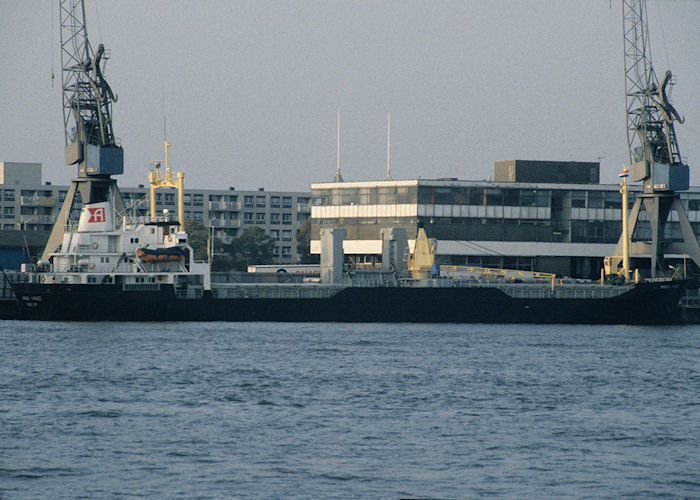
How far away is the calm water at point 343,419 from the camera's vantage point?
89.9ft

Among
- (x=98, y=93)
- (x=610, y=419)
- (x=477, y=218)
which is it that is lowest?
(x=610, y=419)

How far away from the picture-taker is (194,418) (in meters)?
35.9

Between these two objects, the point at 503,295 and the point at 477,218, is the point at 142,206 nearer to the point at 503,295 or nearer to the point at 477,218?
the point at 477,218

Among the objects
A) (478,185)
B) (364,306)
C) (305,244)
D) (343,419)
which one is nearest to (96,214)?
(364,306)

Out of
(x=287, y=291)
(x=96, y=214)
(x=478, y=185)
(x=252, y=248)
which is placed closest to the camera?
(x=96, y=214)

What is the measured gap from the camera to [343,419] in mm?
35969

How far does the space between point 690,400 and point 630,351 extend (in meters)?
19.3

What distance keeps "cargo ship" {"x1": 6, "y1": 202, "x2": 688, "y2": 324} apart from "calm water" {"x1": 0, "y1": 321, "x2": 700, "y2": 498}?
16.3m

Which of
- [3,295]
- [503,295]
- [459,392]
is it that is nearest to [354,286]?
[503,295]

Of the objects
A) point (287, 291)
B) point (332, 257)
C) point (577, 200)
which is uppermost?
point (577, 200)

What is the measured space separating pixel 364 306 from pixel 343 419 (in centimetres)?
4676

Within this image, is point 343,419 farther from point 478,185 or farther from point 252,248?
point 252,248

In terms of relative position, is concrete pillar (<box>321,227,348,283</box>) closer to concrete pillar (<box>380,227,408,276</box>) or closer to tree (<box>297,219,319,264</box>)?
concrete pillar (<box>380,227,408,276</box>)

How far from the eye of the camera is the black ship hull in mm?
77938
